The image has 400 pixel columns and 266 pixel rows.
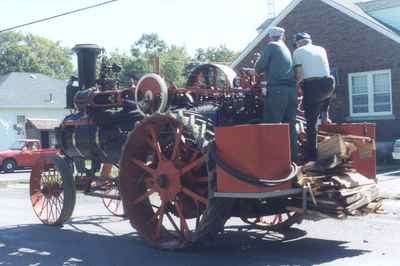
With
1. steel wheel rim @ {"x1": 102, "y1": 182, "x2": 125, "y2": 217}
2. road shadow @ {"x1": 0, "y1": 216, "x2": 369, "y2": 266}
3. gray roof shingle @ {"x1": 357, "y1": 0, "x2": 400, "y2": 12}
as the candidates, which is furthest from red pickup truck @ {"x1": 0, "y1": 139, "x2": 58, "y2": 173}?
road shadow @ {"x1": 0, "y1": 216, "x2": 369, "y2": 266}

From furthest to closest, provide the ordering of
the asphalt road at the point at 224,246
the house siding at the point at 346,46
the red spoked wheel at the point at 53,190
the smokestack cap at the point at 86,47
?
1. the house siding at the point at 346,46
2. the smokestack cap at the point at 86,47
3. the red spoked wheel at the point at 53,190
4. the asphalt road at the point at 224,246

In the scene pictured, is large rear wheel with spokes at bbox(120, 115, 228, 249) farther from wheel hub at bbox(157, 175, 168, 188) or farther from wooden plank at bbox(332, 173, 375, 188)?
wooden plank at bbox(332, 173, 375, 188)

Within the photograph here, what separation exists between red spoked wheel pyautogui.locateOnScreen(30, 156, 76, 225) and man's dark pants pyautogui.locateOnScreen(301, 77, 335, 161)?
4.10 meters

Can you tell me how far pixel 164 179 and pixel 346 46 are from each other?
17.9m

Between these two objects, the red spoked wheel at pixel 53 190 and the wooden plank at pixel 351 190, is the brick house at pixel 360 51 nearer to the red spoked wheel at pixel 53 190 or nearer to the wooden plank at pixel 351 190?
the red spoked wheel at pixel 53 190

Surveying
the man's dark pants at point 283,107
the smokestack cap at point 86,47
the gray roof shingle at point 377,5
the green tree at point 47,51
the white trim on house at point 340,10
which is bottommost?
the man's dark pants at point 283,107

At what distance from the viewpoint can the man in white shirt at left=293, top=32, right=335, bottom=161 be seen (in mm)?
7531

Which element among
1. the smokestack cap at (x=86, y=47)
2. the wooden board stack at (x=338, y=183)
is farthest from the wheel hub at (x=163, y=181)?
the smokestack cap at (x=86, y=47)

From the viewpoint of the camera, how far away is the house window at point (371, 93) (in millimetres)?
22938

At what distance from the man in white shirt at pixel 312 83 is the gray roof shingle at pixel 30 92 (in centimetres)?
3923

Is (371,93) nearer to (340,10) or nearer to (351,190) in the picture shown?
(340,10)

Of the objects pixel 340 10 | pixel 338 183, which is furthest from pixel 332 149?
pixel 340 10

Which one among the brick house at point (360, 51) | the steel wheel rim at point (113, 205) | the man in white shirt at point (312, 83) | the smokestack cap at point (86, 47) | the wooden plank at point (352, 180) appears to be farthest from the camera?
the brick house at point (360, 51)

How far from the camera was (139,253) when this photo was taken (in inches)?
308
